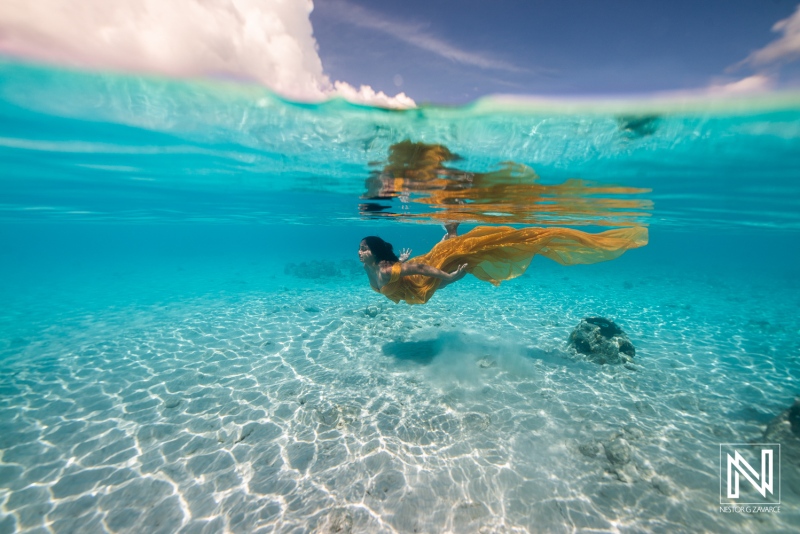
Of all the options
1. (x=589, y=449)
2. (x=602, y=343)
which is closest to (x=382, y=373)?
(x=589, y=449)

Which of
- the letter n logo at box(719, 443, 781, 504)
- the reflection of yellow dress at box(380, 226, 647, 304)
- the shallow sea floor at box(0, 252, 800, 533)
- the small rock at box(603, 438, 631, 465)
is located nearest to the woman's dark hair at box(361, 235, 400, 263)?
the reflection of yellow dress at box(380, 226, 647, 304)

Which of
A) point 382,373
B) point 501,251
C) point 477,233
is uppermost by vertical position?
point 477,233

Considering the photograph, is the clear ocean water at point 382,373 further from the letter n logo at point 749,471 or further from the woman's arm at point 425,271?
the woman's arm at point 425,271

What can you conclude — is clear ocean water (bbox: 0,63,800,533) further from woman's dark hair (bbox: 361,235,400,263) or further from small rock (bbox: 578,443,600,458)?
woman's dark hair (bbox: 361,235,400,263)

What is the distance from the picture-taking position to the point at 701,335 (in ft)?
44.7

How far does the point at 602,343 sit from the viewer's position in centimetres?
1048

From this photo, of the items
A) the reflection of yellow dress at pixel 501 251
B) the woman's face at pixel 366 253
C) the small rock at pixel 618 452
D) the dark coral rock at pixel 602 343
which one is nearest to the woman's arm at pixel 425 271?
the reflection of yellow dress at pixel 501 251

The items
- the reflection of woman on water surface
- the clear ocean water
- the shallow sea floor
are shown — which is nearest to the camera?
the shallow sea floor

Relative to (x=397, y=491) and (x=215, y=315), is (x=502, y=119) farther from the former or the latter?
(x=215, y=315)

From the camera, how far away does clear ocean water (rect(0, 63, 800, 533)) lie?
5.31 meters

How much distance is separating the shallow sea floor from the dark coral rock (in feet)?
1.57

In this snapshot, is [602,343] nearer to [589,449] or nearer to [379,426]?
[589,449]

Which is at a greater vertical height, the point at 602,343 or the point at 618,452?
the point at 602,343

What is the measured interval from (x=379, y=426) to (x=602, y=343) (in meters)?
8.10
